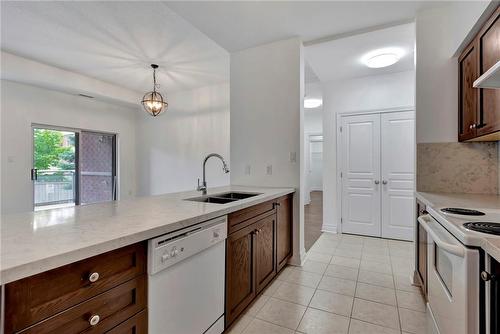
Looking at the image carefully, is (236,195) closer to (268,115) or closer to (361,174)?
(268,115)

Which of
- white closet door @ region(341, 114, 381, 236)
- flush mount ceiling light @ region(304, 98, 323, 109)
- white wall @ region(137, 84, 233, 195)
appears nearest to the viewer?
white closet door @ region(341, 114, 381, 236)

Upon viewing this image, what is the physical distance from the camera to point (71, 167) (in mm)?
5164

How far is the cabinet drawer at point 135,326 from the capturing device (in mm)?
935

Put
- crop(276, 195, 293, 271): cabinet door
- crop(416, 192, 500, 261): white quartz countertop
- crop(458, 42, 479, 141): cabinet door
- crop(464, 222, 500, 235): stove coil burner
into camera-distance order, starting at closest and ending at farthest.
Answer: crop(416, 192, 500, 261): white quartz countertop
crop(464, 222, 500, 235): stove coil burner
crop(458, 42, 479, 141): cabinet door
crop(276, 195, 293, 271): cabinet door

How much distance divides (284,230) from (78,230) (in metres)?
2.02

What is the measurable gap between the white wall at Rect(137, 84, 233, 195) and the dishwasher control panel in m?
3.67

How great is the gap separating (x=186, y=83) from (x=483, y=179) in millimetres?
5080

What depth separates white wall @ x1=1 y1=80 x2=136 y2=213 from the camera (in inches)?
163

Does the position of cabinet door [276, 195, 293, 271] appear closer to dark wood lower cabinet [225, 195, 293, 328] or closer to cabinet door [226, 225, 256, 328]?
dark wood lower cabinet [225, 195, 293, 328]

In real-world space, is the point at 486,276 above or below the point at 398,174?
below

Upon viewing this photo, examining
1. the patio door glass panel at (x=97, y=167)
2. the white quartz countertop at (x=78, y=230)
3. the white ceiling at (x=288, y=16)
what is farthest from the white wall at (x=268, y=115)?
the patio door glass panel at (x=97, y=167)

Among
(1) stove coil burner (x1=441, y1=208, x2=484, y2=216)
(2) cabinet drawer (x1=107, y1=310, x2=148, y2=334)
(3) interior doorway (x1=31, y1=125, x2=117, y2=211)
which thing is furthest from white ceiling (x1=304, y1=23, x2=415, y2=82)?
(3) interior doorway (x1=31, y1=125, x2=117, y2=211)

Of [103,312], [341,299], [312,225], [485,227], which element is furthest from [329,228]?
[103,312]

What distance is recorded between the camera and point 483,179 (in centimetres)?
207
